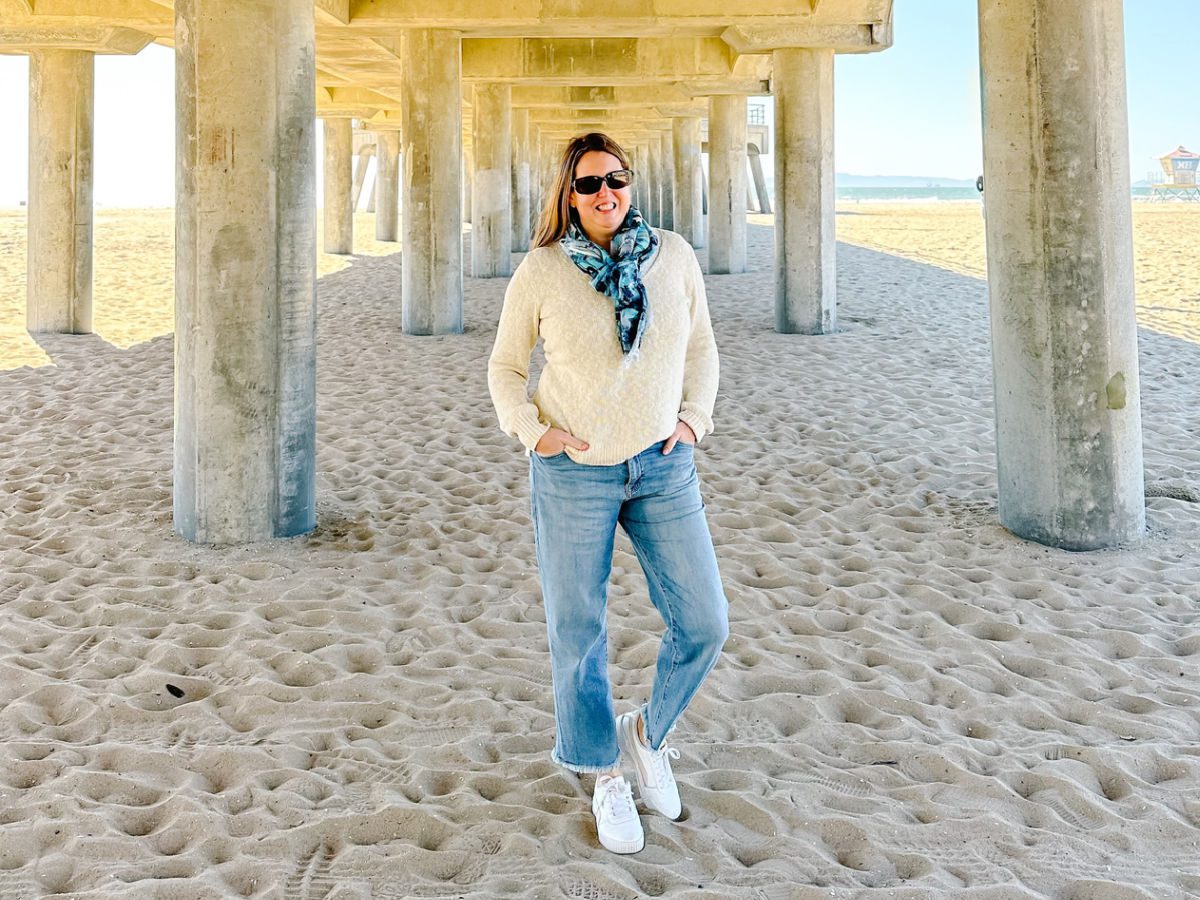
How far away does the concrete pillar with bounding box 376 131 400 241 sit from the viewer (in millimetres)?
30375

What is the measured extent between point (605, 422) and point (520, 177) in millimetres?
24792

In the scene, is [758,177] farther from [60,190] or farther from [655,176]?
[60,190]

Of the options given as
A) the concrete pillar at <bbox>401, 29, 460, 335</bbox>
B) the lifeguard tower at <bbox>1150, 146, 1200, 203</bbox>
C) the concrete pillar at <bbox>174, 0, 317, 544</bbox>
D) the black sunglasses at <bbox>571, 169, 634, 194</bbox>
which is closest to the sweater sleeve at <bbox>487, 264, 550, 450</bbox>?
the black sunglasses at <bbox>571, 169, 634, 194</bbox>

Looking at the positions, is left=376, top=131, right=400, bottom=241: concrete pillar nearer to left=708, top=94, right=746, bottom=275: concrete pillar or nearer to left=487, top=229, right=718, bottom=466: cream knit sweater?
left=708, top=94, right=746, bottom=275: concrete pillar

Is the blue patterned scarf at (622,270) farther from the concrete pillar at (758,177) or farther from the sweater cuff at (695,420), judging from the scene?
the concrete pillar at (758,177)

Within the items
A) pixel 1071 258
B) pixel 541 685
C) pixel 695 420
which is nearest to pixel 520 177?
pixel 1071 258

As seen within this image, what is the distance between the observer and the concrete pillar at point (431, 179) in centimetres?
1341

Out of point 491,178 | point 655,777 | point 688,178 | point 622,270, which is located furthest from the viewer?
point 688,178

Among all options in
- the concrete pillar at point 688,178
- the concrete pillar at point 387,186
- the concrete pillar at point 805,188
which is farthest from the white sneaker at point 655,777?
the concrete pillar at point 387,186

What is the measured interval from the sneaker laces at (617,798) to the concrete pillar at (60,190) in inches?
503

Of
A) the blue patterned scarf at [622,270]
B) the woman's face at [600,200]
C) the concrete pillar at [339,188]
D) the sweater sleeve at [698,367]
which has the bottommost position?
the sweater sleeve at [698,367]

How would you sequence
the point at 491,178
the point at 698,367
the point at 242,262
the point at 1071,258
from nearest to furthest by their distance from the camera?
the point at 698,367, the point at 1071,258, the point at 242,262, the point at 491,178

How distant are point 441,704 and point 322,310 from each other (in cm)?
1222

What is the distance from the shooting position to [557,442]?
2881 millimetres
